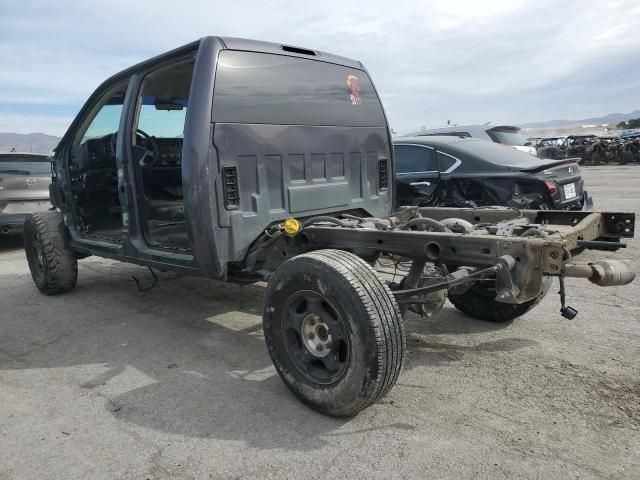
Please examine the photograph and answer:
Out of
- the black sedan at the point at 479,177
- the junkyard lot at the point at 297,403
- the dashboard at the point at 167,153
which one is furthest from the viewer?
the black sedan at the point at 479,177

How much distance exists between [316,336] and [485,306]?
6.12 feet

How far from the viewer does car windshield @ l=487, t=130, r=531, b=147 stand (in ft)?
40.7

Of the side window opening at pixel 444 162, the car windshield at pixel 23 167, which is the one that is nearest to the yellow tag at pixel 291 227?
the side window opening at pixel 444 162

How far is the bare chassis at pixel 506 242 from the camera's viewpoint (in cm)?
261

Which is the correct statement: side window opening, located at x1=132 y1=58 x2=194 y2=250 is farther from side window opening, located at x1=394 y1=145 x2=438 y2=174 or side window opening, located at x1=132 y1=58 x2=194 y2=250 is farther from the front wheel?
side window opening, located at x1=394 y1=145 x2=438 y2=174

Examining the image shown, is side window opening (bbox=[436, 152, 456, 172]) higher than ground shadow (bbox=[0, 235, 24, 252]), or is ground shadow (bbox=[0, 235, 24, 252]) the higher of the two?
side window opening (bbox=[436, 152, 456, 172])

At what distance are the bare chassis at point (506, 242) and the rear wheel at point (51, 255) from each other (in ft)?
10.4

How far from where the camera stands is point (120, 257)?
180 inches

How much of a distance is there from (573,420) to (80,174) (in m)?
5.07

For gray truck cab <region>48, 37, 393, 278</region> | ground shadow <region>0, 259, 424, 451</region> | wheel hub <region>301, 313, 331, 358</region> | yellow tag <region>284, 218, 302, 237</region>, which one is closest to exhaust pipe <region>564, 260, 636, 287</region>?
wheel hub <region>301, 313, 331, 358</region>

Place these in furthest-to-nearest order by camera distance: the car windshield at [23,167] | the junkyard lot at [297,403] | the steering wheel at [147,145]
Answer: the car windshield at [23,167] → the steering wheel at [147,145] → the junkyard lot at [297,403]

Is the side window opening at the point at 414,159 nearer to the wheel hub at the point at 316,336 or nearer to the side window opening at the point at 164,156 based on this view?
the side window opening at the point at 164,156

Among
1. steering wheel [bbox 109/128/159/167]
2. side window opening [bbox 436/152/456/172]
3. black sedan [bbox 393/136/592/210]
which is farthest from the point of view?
side window opening [bbox 436/152/456/172]

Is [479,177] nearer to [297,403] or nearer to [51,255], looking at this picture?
[297,403]
